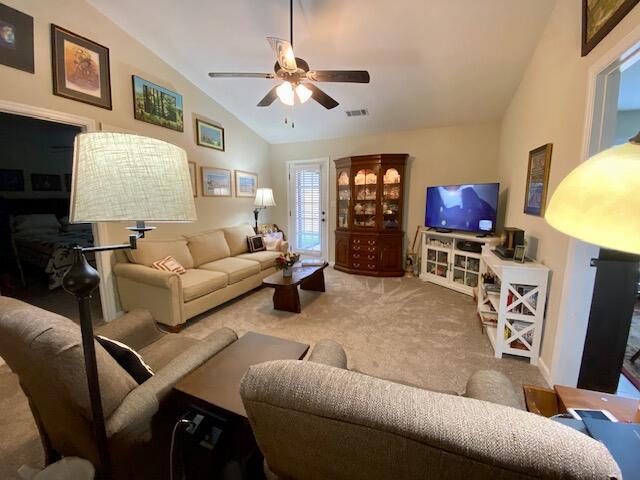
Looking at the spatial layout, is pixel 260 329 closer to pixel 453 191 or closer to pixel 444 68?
pixel 453 191

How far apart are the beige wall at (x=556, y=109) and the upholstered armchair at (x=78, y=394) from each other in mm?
2475

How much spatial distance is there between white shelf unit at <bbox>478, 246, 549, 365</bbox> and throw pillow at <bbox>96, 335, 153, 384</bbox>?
2497 mm

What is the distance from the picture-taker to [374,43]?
2.76m

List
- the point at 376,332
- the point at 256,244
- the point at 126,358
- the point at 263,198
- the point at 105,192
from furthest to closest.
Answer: the point at 263,198 < the point at 256,244 < the point at 376,332 < the point at 126,358 < the point at 105,192

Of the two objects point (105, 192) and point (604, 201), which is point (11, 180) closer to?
point (105, 192)

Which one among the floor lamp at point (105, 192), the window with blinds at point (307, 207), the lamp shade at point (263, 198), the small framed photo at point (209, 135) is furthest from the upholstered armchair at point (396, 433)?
the window with blinds at point (307, 207)

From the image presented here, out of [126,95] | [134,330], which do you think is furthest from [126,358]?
[126,95]

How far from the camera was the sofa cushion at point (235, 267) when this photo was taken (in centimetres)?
336

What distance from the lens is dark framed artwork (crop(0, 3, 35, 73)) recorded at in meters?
2.06

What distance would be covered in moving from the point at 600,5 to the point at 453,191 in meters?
2.48

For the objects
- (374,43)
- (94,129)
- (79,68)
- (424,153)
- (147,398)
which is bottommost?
(147,398)

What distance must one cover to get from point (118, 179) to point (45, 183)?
524 cm

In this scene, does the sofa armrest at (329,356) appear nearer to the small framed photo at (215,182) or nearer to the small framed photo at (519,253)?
the small framed photo at (519,253)

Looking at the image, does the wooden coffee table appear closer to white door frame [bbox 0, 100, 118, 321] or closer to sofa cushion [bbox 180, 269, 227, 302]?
sofa cushion [bbox 180, 269, 227, 302]
